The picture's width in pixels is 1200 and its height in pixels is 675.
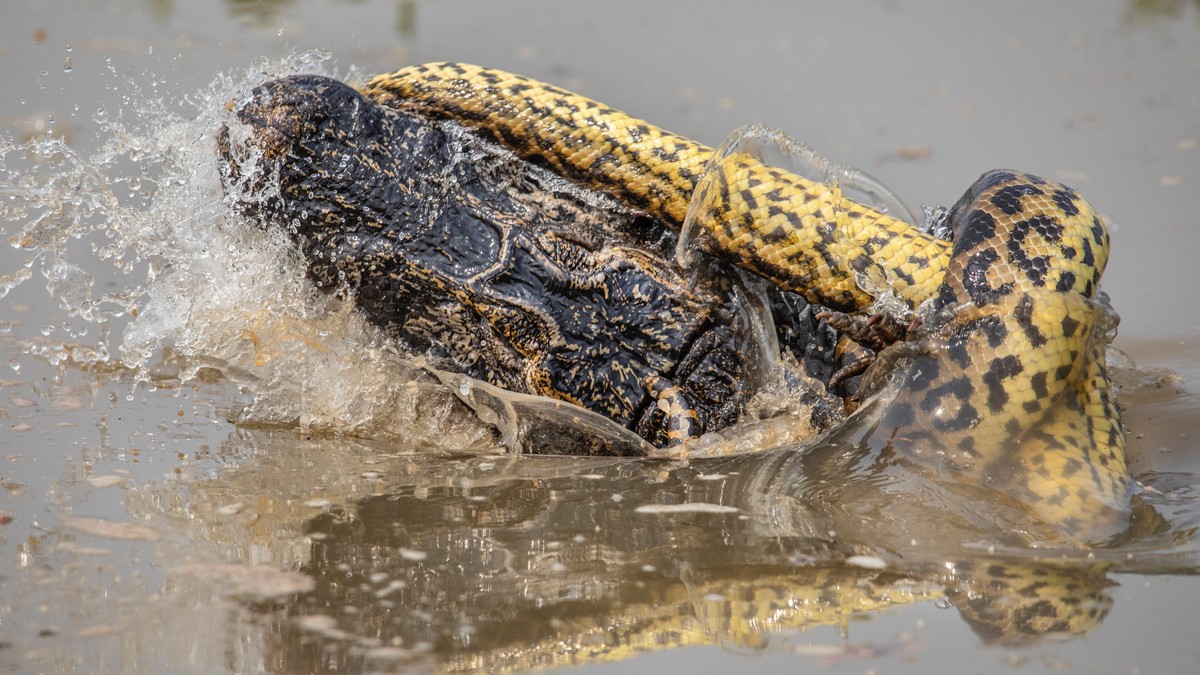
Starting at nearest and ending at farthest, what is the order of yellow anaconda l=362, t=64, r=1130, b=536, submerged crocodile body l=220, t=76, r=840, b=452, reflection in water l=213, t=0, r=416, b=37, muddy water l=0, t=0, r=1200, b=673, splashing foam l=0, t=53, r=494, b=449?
muddy water l=0, t=0, r=1200, b=673 < yellow anaconda l=362, t=64, r=1130, b=536 < submerged crocodile body l=220, t=76, r=840, b=452 < splashing foam l=0, t=53, r=494, b=449 < reflection in water l=213, t=0, r=416, b=37

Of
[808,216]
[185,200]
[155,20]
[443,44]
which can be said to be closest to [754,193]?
[808,216]

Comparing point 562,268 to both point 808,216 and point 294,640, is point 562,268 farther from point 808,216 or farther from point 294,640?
point 294,640

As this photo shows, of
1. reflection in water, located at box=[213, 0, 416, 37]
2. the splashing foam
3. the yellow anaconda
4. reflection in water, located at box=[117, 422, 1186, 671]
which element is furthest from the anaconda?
reflection in water, located at box=[213, 0, 416, 37]

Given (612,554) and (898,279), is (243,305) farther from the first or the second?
(898,279)

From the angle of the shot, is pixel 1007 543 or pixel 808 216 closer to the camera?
pixel 1007 543

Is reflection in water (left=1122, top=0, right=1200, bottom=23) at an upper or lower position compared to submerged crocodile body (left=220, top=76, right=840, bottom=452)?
upper

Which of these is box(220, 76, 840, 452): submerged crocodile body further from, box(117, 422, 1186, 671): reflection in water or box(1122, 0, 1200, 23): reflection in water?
box(1122, 0, 1200, 23): reflection in water
